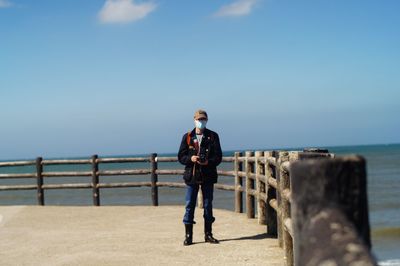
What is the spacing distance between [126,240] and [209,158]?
1.89 m

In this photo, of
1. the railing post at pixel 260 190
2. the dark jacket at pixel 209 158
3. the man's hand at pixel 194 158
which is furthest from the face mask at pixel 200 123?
the railing post at pixel 260 190

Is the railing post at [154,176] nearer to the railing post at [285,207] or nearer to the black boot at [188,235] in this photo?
the black boot at [188,235]

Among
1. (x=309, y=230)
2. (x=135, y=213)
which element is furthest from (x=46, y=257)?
(x=309, y=230)

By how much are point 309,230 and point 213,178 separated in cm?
627

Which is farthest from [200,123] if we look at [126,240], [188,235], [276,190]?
[126,240]

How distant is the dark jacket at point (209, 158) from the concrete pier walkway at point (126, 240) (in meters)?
0.92

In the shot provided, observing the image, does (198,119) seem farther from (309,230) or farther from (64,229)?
(309,230)

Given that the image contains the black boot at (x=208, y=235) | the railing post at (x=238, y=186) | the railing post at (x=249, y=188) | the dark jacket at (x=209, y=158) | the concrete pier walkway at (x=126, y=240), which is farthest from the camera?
the railing post at (x=238, y=186)

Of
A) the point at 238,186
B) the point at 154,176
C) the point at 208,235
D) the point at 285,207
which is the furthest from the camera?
the point at 154,176

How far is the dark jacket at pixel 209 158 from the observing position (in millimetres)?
7863

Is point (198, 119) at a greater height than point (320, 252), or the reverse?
point (198, 119)

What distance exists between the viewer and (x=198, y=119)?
25.6 feet

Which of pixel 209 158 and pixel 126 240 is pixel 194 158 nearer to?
pixel 209 158

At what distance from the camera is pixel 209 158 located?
7.87 m
